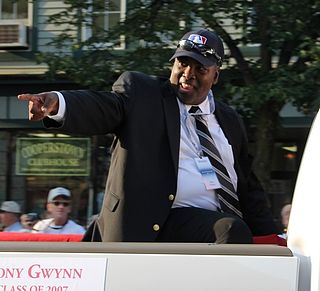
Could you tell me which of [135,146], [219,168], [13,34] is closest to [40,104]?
[135,146]

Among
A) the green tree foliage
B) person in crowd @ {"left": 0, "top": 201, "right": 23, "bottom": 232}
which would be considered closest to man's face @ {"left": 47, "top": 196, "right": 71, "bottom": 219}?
person in crowd @ {"left": 0, "top": 201, "right": 23, "bottom": 232}

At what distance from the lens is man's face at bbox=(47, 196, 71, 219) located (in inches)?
271

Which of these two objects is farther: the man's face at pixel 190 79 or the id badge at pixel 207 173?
the man's face at pixel 190 79

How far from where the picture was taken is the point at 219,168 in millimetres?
3014

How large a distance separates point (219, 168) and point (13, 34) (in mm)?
9986

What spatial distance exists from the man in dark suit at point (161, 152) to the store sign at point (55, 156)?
9229mm

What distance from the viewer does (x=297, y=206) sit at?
2389 millimetres

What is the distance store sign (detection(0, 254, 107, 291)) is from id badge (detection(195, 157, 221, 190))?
78 centimetres

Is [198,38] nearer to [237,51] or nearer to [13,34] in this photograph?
[237,51]

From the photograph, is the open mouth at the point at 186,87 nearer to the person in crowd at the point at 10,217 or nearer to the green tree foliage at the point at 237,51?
the green tree foliage at the point at 237,51

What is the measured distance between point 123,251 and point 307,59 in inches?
229

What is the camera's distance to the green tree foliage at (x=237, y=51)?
7473 mm

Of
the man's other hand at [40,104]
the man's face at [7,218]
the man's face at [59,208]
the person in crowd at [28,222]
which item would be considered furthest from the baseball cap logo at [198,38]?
the man's face at [7,218]

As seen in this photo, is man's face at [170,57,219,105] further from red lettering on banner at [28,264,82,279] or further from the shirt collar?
red lettering on banner at [28,264,82,279]
